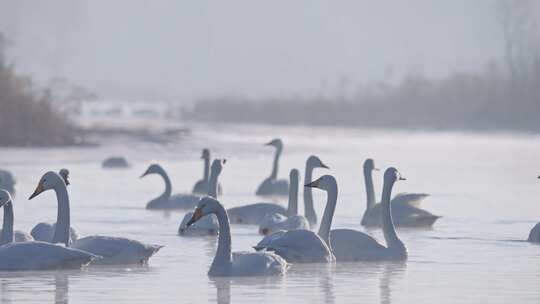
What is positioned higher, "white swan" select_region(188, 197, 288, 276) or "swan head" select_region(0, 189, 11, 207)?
"swan head" select_region(0, 189, 11, 207)

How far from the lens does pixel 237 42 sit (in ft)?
452

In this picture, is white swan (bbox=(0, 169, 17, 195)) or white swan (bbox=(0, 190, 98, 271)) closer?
white swan (bbox=(0, 190, 98, 271))

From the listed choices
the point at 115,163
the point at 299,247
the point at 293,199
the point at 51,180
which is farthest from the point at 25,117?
the point at 299,247

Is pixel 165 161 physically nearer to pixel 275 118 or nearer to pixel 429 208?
pixel 429 208

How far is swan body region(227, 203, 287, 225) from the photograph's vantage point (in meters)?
14.8

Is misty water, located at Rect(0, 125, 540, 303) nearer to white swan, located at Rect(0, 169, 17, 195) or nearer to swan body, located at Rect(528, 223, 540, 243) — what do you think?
swan body, located at Rect(528, 223, 540, 243)

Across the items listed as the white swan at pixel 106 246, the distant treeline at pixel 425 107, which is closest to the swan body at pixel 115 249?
the white swan at pixel 106 246

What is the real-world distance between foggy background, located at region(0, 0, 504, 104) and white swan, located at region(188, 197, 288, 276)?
65395mm

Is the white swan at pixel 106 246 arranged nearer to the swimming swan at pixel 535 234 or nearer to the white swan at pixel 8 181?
the swimming swan at pixel 535 234

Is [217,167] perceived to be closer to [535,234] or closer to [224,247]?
[535,234]

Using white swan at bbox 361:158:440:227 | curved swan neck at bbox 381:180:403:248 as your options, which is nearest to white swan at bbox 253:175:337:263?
curved swan neck at bbox 381:180:403:248

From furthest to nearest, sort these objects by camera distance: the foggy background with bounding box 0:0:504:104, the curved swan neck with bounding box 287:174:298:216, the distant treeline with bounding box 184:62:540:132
A: the foggy background with bounding box 0:0:504:104 → the distant treeline with bounding box 184:62:540:132 → the curved swan neck with bounding box 287:174:298:216

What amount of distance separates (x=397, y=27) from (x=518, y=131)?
106165 mm

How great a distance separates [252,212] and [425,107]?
2650cm
